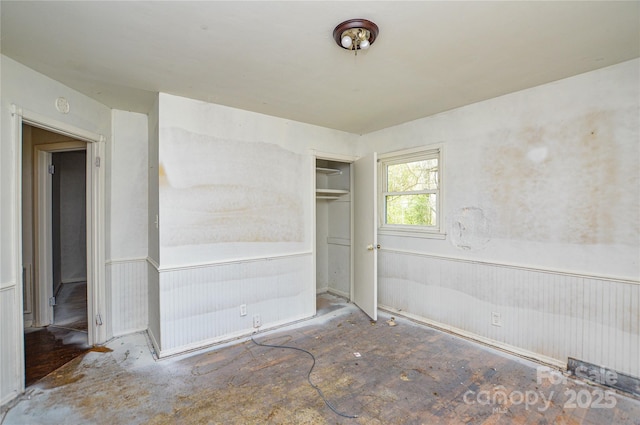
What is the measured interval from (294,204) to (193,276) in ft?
4.31

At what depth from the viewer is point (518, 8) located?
5.00ft

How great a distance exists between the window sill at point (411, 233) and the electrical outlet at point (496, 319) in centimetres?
85

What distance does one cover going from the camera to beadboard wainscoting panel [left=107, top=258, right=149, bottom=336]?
3045 millimetres

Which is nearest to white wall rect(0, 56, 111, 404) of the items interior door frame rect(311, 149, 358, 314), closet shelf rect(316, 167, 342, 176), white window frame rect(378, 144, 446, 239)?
interior door frame rect(311, 149, 358, 314)

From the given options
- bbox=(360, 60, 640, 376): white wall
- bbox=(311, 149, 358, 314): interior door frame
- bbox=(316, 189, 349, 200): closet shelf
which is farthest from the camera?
bbox=(316, 189, 349, 200): closet shelf

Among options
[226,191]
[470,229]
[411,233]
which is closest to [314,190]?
[226,191]

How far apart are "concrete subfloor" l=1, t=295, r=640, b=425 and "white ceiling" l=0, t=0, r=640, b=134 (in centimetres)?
233

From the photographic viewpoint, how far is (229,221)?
2.99m

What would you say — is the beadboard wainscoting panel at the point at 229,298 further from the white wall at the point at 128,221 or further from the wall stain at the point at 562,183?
the wall stain at the point at 562,183

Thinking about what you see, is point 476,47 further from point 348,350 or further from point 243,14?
point 348,350

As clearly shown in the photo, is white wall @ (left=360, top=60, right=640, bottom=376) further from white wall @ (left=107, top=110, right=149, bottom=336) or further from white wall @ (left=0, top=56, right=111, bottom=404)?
white wall @ (left=0, top=56, right=111, bottom=404)

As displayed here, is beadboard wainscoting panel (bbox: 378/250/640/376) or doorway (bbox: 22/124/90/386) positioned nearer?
beadboard wainscoting panel (bbox: 378/250/640/376)

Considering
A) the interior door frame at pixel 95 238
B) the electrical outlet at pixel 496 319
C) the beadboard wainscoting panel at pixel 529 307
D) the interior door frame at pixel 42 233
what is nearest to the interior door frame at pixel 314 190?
the beadboard wainscoting panel at pixel 529 307

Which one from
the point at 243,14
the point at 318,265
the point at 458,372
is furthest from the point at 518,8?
the point at 318,265
